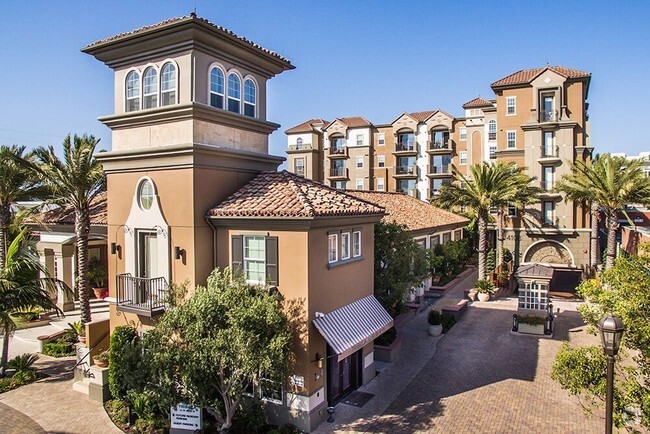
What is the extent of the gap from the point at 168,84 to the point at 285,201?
6705 millimetres

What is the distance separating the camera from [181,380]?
14.3m

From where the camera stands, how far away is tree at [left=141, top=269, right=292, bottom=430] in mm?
13766

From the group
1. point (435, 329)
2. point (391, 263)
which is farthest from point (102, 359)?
point (435, 329)

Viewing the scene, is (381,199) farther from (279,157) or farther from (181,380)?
(181,380)

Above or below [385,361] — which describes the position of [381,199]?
above

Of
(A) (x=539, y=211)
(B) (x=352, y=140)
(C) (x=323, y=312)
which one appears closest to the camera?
(C) (x=323, y=312)

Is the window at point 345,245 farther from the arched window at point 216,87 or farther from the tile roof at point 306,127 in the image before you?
the tile roof at point 306,127

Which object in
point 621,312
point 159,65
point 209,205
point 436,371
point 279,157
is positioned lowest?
point 436,371

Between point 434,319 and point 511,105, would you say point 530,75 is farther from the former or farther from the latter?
point 434,319

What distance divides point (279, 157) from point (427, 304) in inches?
690

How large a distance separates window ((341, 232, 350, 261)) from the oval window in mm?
7567

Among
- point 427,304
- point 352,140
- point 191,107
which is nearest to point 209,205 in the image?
point 191,107

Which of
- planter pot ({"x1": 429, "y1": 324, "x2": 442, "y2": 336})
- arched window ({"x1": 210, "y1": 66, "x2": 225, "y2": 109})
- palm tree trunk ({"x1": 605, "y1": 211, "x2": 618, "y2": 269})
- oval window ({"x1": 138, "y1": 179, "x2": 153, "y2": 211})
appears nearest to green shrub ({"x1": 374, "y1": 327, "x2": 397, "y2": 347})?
planter pot ({"x1": 429, "y1": 324, "x2": 442, "y2": 336})

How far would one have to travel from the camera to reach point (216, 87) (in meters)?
18.1
